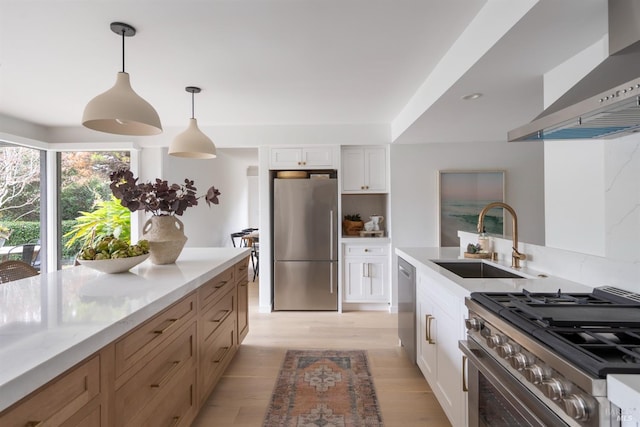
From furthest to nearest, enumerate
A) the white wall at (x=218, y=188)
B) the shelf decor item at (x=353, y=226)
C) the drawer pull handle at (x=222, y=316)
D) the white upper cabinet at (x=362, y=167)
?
1. the white wall at (x=218, y=188)
2. the shelf decor item at (x=353, y=226)
3. the white upper cabinet at (x=362, y=167)
4. the drawer pull handle at (x=222, y=316)

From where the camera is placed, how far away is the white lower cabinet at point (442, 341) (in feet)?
4.80

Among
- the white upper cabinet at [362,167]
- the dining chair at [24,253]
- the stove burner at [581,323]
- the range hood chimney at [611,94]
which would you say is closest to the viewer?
the stove burner at [581,323]

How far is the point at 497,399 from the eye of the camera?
1074 mm

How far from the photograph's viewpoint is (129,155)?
3.96 meters

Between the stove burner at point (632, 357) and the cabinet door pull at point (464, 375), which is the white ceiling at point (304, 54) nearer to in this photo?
the stove burner at point (632, 357)

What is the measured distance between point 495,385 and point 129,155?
4.47m

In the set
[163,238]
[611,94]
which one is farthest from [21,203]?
[611,94]

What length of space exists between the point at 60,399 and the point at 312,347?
2.21 m

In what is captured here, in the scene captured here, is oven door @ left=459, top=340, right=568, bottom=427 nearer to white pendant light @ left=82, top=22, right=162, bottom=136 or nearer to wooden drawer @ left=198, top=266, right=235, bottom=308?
wooden drawer @ left=198, top=266, right=235, bottom=308

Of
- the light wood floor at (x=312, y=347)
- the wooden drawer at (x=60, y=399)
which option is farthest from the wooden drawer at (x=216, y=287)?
the wooden drawer at (x=60, y=399)

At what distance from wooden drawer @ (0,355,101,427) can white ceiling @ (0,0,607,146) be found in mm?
1705

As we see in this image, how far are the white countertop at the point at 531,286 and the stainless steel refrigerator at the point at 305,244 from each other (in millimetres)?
1270

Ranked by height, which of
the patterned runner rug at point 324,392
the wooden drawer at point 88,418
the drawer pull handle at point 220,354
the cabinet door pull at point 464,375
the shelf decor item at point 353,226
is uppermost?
the shelf decor item at point 353,226

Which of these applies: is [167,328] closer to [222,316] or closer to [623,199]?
[222,316]
